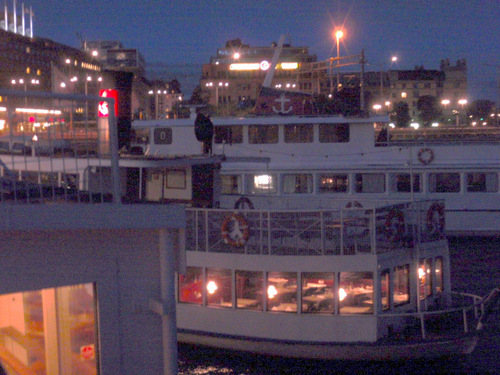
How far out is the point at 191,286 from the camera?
10.9 metres

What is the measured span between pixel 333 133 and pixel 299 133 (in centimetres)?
123

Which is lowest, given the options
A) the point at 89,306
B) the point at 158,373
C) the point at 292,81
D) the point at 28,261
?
the point at 158,373

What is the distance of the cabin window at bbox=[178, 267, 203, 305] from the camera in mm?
10812

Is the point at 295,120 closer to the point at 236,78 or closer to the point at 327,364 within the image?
the point at 327,364

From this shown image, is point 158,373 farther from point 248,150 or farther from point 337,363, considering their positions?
point 248,150

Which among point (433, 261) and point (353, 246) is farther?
point (433, 261)

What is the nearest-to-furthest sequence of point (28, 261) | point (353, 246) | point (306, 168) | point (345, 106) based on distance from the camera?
1. point (28, 261)
2. point (353, 246)
3. point (306, 168)
4. point (345, 106)

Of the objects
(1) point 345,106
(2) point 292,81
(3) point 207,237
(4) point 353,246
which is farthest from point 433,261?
(2) point 292,81

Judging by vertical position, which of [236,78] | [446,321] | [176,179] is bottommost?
[446,321]

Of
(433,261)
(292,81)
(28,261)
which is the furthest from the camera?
(292,81)

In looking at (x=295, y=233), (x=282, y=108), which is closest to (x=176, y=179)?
(x=295, y=233)

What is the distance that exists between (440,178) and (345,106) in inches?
277

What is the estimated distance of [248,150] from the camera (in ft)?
71.7

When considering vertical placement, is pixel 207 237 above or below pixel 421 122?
below
